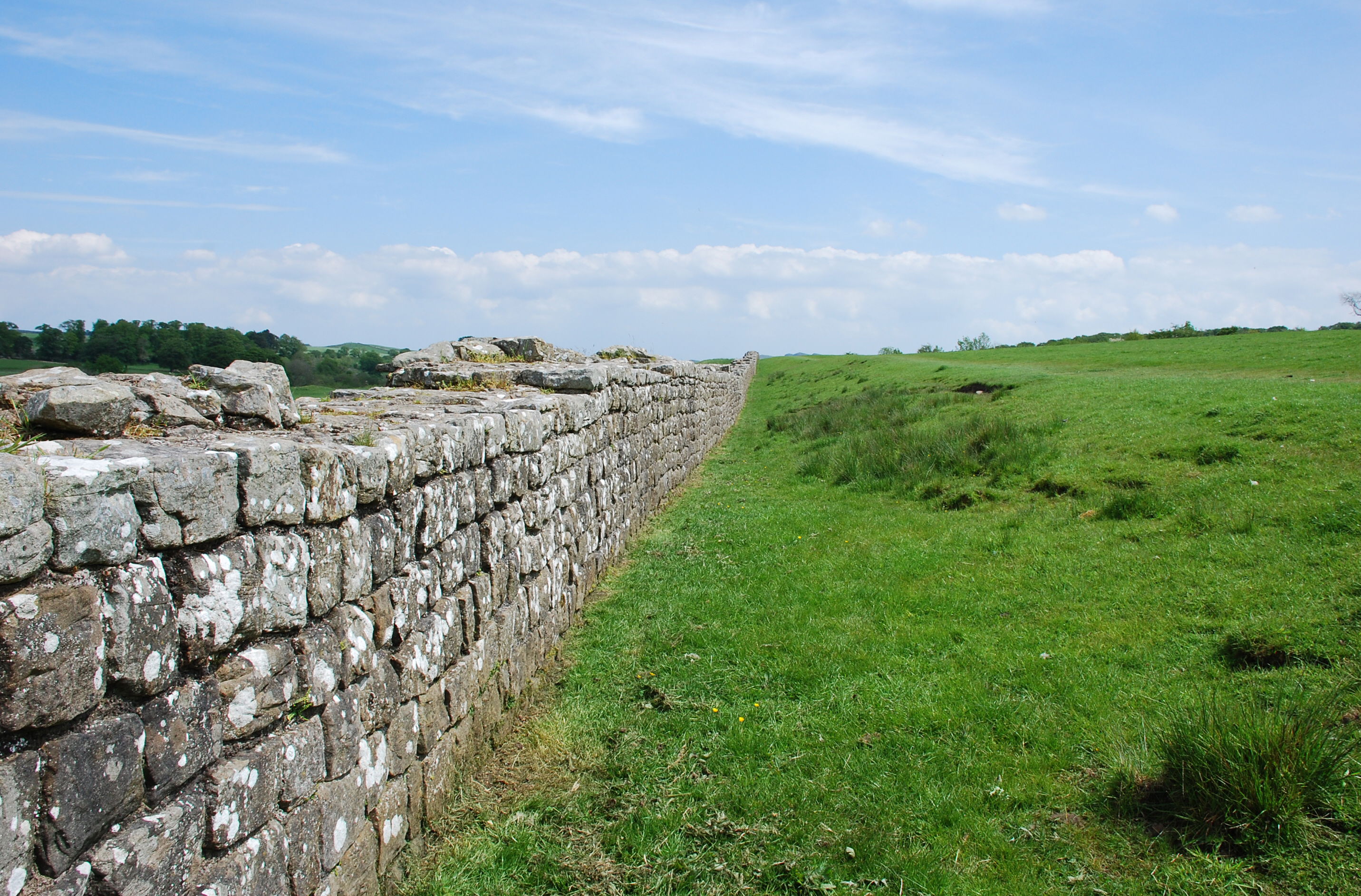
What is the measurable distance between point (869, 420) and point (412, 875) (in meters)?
14.1

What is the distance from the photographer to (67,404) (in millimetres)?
2598

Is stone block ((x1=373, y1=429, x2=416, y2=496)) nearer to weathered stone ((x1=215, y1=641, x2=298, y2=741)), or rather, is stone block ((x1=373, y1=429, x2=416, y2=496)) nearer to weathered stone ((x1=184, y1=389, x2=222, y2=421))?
weathered stone ((x1=184, y1=389, x2=222, y2=421))

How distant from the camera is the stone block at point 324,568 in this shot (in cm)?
300

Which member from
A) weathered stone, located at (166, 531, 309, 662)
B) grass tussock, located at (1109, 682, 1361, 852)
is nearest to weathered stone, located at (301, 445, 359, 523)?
weathered stone, located at (166, 531, 309, 662)

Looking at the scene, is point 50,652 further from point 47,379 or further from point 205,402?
point 205,402

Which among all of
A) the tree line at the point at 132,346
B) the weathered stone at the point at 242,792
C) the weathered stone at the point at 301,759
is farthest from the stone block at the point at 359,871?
the tree line at the point at 132,346

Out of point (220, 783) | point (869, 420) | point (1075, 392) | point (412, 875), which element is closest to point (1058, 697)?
point (412, 875)

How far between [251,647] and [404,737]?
119 centimetres

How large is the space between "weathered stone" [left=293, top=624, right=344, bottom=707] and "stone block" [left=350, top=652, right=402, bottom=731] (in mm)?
170

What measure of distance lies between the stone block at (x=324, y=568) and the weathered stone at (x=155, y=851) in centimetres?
78

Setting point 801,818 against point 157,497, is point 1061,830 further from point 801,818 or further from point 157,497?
point 157,497

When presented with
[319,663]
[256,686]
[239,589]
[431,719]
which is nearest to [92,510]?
[239,589]

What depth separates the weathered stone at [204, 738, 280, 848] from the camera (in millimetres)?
2430

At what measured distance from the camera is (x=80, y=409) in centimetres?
262
